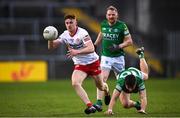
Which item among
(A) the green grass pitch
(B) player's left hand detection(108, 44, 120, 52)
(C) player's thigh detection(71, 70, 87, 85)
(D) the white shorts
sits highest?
(B) player's left hand detection(108, 44, 120, 52)

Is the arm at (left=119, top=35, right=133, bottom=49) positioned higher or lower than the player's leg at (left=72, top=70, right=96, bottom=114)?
higher

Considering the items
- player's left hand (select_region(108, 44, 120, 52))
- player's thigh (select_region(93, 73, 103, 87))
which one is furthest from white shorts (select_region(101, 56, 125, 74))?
player's thigh (select_region(93, 73, 103, 87))

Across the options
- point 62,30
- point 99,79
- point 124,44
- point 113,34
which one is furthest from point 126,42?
point 62,30

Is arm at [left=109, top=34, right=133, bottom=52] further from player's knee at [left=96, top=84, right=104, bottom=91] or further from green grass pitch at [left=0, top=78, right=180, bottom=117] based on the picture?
green grass pitch at [left=0, top=78, right=180, bottom=117]

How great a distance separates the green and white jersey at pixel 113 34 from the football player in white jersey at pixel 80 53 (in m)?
1.12

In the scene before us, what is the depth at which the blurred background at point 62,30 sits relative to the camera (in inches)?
1363

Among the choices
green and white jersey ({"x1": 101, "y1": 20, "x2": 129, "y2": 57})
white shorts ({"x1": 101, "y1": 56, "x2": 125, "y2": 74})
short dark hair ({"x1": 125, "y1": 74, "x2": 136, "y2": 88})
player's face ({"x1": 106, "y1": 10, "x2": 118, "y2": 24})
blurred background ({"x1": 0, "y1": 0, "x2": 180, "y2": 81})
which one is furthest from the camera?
blurred background ({"x1": 0, "y1": 0, "x2": 180, "y2": 81})

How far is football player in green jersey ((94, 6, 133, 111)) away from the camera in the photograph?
17047 millimetres

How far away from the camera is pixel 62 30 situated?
36.7 m

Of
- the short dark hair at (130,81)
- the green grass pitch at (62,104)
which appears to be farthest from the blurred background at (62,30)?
the short dark hair at (130,81)

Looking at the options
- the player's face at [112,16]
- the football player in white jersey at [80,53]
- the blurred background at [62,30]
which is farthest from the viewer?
the blurred background at [62,30]

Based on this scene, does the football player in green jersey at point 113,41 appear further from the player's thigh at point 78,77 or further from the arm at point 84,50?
the arm at point 84,50

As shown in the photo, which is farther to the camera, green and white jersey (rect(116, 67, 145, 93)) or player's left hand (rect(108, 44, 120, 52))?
player's left hand (rect(108, 44, 120, 52))

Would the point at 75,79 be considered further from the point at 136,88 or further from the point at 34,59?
the point at 34,59
